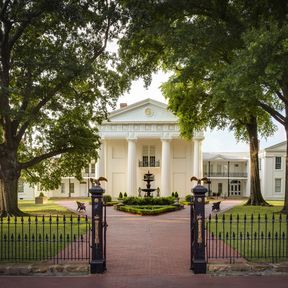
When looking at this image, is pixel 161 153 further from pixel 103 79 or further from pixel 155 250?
pixel 155 250

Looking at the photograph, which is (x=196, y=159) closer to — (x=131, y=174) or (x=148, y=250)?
(x=131, y=174)

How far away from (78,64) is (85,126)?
786cm

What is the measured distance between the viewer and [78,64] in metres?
20.2

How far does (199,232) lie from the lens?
10.3 metres

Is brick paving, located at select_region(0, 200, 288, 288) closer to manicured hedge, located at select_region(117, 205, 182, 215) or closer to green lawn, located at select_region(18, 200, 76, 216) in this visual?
manicured hedge, located at select_region(117, 205, 182, 215)

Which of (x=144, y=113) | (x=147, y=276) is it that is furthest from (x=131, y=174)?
(x=147, y=276)

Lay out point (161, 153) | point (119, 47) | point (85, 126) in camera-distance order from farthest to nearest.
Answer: point (161, 153)
point (85, 126)
point (119, 47)

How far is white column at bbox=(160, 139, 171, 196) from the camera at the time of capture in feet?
176

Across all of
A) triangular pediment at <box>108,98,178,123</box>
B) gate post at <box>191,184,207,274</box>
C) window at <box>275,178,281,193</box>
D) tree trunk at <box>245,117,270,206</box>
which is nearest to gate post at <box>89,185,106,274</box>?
gate post at <box>191,184,207,274</box>

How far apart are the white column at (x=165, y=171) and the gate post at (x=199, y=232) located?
43.2m

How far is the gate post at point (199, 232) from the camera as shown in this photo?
396 inches

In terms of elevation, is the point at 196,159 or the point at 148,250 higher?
A: the point at 196,159

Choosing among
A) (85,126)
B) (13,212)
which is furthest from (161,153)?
(13,212)

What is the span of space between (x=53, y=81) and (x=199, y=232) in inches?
551
